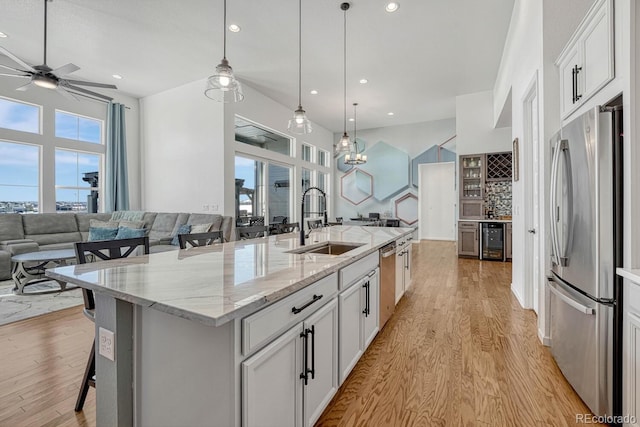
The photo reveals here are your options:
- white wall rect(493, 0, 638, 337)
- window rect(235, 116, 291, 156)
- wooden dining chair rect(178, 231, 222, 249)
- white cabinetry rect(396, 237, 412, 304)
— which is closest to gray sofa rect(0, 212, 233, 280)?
window rect(235, 116, 291, 156)

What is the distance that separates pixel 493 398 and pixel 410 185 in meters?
7.79

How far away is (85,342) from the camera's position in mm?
2447

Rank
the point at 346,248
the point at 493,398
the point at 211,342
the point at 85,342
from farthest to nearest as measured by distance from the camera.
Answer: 1. the point at 346,248
2. the point at 85,342
3. the point at 493,398
4. the point at 211,342

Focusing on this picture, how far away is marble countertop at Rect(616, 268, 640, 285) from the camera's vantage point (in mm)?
1330

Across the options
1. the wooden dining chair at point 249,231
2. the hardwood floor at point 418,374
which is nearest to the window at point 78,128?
the hardwood floor at point 418,374

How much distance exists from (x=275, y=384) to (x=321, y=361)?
0.42 m

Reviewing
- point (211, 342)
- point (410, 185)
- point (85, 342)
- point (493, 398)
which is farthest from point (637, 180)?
point (410, 185)

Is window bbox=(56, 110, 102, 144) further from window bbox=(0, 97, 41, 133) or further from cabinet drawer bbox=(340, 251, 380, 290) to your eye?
cabinet drawer bbox=(340, 251, 380, 290)

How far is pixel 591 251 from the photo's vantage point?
64.7 inches

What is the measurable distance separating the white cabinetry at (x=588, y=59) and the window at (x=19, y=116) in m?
7.51

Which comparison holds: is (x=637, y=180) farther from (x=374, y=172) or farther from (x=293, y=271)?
(x=374, y=172)

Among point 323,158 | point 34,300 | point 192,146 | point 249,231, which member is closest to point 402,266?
point 249,231

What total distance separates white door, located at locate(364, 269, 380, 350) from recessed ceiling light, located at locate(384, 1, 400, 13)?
3240 mm

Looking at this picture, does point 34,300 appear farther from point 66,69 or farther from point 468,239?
point 468,239
